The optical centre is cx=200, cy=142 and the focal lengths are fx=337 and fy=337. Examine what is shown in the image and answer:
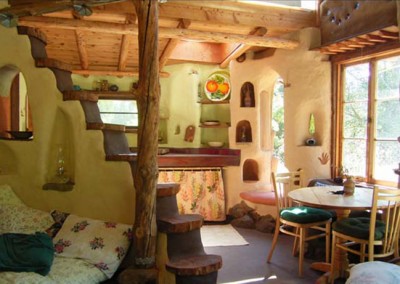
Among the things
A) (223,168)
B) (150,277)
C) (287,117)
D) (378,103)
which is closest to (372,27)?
(378,103)

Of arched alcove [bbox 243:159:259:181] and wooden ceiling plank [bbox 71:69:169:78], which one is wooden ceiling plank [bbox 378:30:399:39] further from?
wooden ceiling plank [bbox 71:69:169:78]

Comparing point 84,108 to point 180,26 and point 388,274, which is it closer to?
point 180,26

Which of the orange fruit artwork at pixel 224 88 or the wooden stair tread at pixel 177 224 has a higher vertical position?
the orange fruit artwork at pixel 224 88

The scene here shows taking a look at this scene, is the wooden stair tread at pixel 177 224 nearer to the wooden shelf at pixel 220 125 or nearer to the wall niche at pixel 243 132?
the wall niche at pixel 243 132

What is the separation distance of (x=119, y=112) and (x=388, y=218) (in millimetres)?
4458

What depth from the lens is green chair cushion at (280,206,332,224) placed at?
323cm

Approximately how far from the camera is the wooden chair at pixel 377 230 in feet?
8.50

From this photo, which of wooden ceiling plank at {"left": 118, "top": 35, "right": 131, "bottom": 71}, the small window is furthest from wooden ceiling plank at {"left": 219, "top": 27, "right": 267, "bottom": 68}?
the small window

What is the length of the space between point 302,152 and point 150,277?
2580mm

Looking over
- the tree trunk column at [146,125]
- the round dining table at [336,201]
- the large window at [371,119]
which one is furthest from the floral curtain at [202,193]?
the tree trunk column at [146,125]

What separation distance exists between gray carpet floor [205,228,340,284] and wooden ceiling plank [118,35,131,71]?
2902 millimetres

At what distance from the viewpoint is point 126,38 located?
4484 mm

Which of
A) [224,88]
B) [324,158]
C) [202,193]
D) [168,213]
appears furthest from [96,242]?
[224,88]

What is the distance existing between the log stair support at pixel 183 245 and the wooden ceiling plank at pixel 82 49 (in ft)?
9.14
